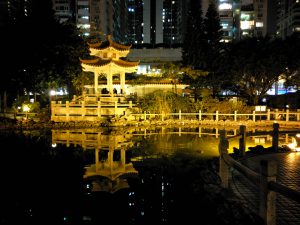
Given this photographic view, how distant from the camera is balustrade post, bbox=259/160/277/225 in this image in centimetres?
472

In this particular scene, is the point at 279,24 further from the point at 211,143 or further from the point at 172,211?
the point at 172,211

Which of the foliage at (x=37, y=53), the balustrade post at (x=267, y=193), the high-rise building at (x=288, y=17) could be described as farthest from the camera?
the high-rise building at (x=288, y=17)

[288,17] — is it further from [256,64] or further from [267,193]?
[267,193]

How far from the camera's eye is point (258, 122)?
22703 millimetres

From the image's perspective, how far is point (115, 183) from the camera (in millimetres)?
9008

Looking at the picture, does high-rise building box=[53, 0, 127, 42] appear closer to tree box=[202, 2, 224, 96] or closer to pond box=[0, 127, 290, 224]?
tree box=[202, 2, 224, 96]

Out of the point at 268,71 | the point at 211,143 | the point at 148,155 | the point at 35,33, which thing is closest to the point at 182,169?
the point at 148,155

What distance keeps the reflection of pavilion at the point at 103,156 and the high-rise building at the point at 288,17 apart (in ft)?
231

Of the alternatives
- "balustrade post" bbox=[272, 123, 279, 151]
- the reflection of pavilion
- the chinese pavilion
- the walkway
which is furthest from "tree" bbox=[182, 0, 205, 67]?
the walkway

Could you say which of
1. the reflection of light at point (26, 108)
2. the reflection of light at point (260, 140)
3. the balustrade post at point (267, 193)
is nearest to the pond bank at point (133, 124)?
the reflection of light at point (26, 108)

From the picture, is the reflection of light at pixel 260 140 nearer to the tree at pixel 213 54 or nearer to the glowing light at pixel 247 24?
the tree at pixel 213 54

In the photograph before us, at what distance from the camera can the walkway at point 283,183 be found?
5.63 meters

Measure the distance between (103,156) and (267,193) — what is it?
28.3ft

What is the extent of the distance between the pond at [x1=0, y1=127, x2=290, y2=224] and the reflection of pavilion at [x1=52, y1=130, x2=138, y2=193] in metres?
0.03
